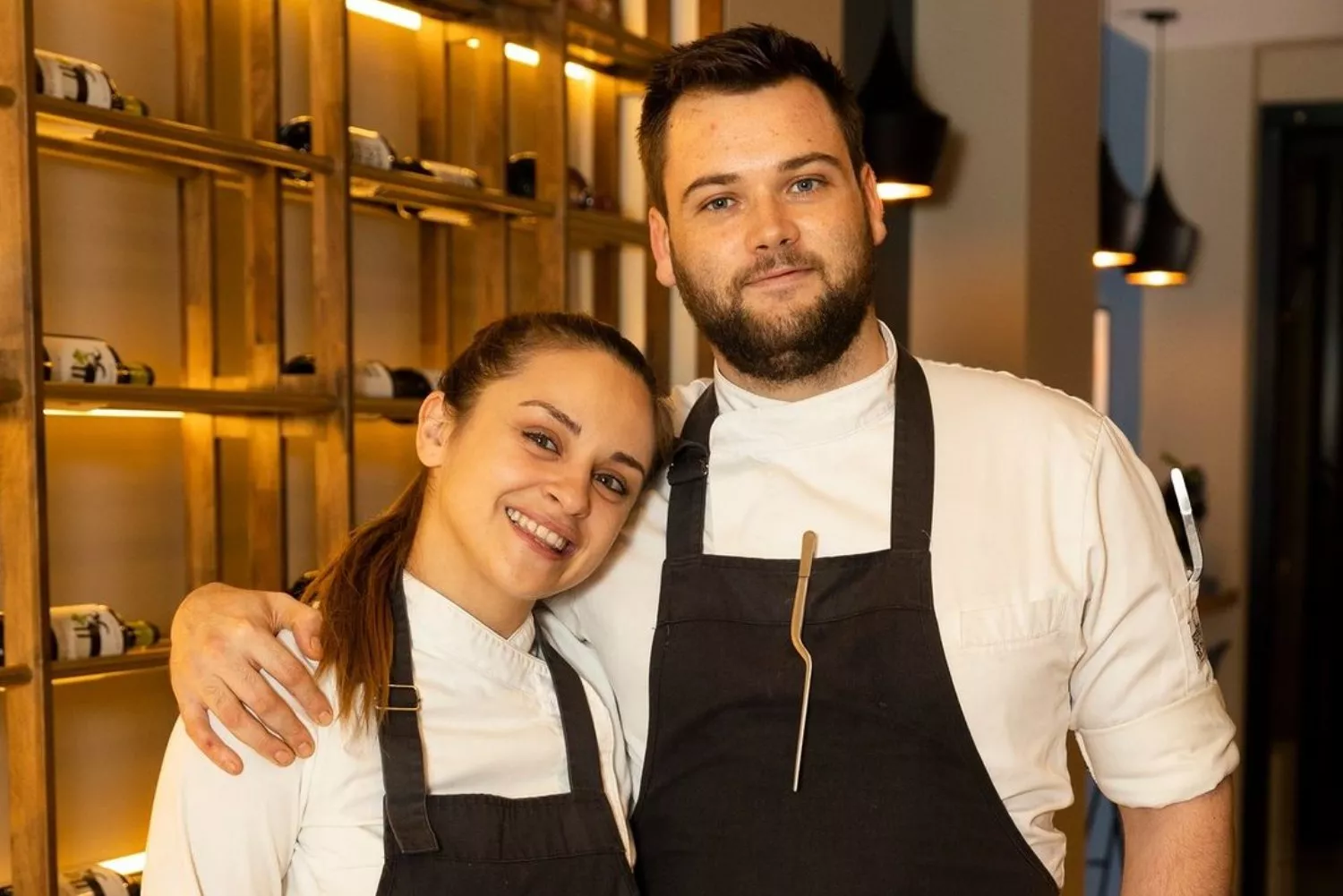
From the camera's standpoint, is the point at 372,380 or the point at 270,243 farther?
the point at 372,380

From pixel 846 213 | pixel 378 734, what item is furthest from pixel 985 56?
pixel 378 734

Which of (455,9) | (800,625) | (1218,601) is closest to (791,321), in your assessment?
(800,625)

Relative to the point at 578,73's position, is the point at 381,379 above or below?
below

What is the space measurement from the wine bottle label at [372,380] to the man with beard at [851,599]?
126cm

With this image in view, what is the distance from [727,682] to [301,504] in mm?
1624

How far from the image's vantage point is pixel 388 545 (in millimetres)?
1661

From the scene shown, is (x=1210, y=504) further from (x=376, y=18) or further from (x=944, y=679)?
(x=944, y=679)

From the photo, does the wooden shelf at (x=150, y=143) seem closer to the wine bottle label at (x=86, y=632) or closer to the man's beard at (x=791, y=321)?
the wine bottle label at (x=86, y=632)

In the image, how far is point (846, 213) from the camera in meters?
1.77

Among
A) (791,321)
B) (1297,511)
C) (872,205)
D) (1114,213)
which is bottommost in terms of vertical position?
(1297,511)

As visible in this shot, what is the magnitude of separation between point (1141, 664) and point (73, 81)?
5.78ft

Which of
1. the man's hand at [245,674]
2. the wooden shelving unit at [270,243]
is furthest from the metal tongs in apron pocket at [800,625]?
the wooden shelving unit at [270,243]

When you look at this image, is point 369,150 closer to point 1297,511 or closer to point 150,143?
point 150,143

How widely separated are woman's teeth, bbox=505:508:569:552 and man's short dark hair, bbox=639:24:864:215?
482mm
